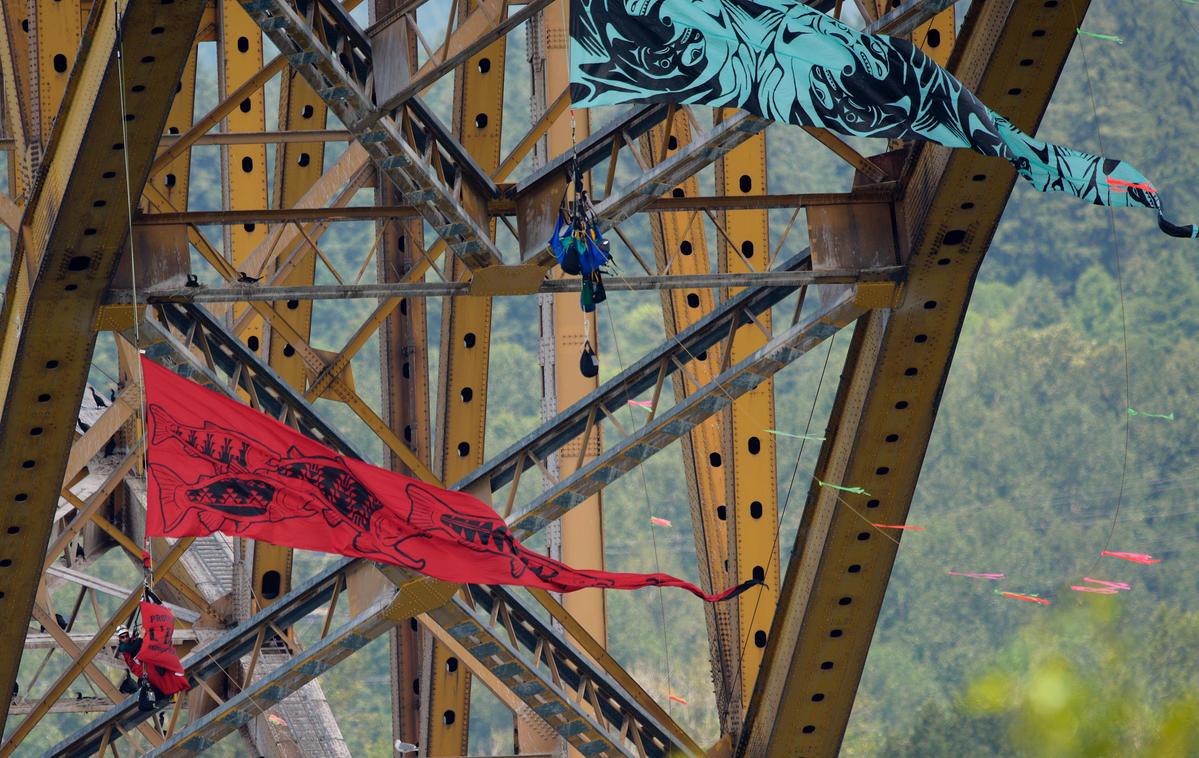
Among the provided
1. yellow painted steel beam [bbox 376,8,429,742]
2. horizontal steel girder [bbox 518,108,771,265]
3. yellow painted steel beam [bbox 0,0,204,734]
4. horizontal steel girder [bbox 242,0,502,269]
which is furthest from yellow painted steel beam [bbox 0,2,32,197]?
yellow painted steel beam [bbox 376,8,429,742]

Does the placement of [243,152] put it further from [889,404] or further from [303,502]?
[889,404]

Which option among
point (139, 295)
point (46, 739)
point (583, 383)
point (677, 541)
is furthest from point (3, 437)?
point (677, 541)

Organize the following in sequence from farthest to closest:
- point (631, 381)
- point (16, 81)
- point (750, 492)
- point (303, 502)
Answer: point (750, 492) → point (631, 381) → point (303, 502) → point (16, 81)

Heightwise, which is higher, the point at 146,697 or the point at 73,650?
the point at 73,650

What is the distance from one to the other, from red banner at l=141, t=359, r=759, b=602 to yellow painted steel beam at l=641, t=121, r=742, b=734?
8.02ft

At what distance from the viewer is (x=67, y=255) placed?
11289mm

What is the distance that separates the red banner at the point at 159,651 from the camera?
11.6m

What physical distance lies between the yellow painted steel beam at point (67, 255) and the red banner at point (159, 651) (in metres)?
1.31

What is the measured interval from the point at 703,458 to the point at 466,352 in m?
2.18

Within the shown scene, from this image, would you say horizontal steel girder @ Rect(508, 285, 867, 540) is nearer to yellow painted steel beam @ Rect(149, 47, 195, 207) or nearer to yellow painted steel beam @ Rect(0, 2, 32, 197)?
yellow painted steel beam @ Rect(0, 2, 32, 197)

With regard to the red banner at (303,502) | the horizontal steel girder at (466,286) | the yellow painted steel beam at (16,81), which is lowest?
the red banner at (303,502)

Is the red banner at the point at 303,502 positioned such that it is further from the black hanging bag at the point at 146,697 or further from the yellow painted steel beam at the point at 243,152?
the yellow painted steel beam at the point at 243,152

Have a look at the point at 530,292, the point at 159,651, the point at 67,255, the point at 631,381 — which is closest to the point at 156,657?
the point at 159,651

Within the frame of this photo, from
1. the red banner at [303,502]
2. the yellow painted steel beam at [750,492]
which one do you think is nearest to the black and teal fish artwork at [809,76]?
the red banner at [303,502]
